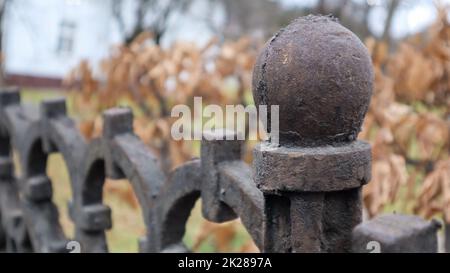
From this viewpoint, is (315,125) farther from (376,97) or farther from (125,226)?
(125,226)

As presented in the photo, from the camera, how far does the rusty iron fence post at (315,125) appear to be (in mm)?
812

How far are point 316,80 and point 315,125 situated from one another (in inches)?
2.7

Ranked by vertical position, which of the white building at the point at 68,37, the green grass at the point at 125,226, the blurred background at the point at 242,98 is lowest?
the green grass at the point at 125,226

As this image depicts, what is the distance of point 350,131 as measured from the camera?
860 mm

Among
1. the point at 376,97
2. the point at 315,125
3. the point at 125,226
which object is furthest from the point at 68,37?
the point at 315,125

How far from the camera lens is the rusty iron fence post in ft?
2.67

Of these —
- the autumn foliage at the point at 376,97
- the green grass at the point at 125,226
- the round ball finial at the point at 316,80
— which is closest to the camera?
the round ball finial at the point at 316,80

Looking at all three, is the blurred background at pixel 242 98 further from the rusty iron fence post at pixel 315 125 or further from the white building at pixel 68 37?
the white building at pixel 68 37

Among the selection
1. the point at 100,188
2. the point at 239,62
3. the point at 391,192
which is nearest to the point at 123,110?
the point at 100,188

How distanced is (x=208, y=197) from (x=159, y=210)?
0.69ft

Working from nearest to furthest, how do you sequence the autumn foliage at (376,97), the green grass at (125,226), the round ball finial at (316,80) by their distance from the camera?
the round ball finial at (316,80) < the autumn foliage at (376,97) < the green grass at (125,226)

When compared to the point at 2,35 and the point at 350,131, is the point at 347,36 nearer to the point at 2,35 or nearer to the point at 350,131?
the point at 350,131

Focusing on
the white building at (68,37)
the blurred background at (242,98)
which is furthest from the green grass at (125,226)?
the white building at (68,37)

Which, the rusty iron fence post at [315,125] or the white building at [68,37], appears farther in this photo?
the white building at [68,37]
